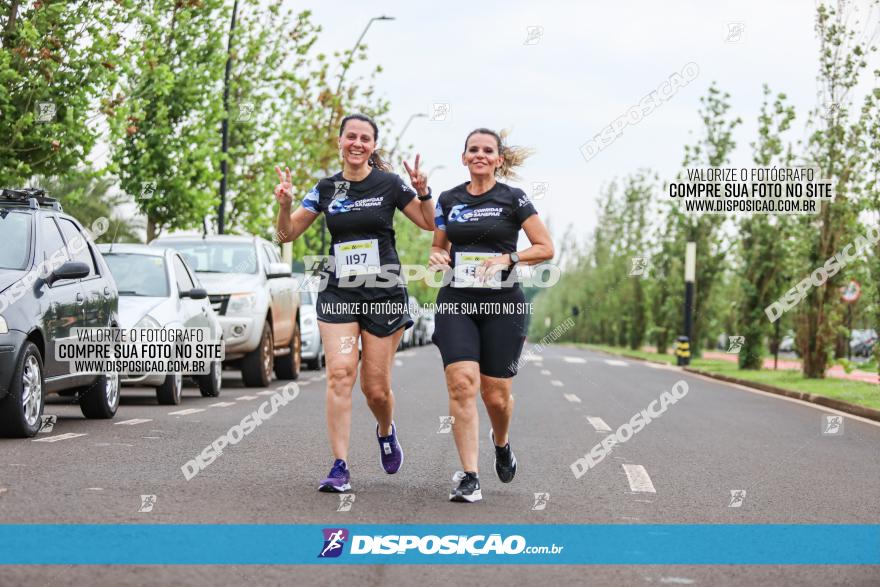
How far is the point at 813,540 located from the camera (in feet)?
20.7

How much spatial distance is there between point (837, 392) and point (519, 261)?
13.8 m

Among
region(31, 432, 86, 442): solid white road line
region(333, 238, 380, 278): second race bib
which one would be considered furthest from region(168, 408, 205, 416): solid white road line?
region(333, 238, 380, 278): second race bib

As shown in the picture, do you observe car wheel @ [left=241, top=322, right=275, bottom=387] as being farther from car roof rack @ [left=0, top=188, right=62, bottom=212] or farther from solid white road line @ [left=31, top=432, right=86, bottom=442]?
solid white road line @ [left=31, top=432, right=86, bottom=442]

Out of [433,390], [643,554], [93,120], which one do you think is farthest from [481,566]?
[93,120]

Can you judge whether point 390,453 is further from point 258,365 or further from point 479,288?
point 258,365

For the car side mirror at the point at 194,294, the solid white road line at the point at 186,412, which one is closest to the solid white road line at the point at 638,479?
the solid white road line at the point at 186,412

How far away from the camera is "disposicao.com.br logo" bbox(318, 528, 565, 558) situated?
18.7 feet

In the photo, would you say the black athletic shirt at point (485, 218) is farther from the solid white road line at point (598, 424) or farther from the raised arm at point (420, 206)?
the solid white road line at point (598, 424)

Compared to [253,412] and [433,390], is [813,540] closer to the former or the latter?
[253,412]

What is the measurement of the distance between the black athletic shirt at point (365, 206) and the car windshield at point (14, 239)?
3341 millimetres

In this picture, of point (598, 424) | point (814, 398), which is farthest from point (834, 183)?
point (598, 424)

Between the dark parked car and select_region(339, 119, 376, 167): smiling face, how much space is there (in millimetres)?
3144

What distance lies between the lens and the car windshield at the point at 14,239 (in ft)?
32.2

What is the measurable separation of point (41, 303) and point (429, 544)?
500cm
